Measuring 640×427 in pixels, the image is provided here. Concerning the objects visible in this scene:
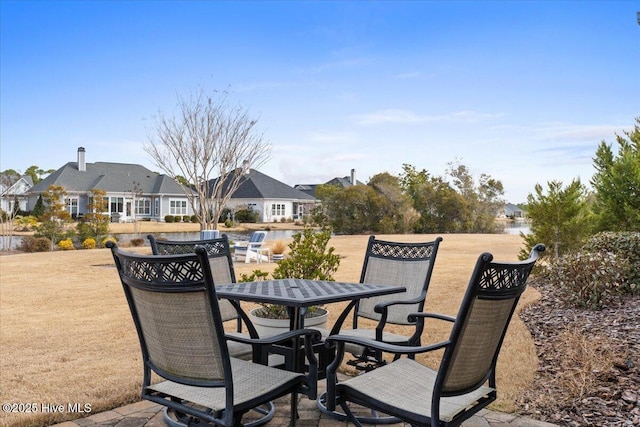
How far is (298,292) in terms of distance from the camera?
3.33 metres

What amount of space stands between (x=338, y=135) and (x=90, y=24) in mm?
16348

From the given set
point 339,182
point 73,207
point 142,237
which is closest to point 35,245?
point 142,237

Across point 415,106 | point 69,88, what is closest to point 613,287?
point 415,106

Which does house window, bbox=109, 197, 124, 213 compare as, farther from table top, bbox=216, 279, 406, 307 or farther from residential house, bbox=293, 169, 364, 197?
table top, bbox=216, 279, 406, 307

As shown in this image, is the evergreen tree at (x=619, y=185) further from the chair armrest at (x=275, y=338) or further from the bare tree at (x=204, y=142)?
the bare tree at (x=204, y=142)

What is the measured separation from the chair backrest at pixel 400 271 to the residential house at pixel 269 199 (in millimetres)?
36450

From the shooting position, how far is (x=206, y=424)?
2504 millimetres

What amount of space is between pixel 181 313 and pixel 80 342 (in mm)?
4146

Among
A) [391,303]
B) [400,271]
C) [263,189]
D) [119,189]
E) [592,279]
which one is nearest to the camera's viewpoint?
[391,303]

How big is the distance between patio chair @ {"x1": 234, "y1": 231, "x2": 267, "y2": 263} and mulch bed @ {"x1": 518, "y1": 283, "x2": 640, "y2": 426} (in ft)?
31.4

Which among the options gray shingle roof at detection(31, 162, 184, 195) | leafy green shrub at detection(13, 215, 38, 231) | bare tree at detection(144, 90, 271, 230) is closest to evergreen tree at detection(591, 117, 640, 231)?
bare tree at detection(144, 90, 271, 230)

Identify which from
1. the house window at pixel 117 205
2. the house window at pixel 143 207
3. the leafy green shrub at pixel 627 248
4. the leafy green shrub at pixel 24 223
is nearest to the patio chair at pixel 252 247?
the leafy green shrub at pixel 627 248

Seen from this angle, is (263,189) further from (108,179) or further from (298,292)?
(298,292)

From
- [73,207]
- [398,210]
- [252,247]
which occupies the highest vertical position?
[73,207]
